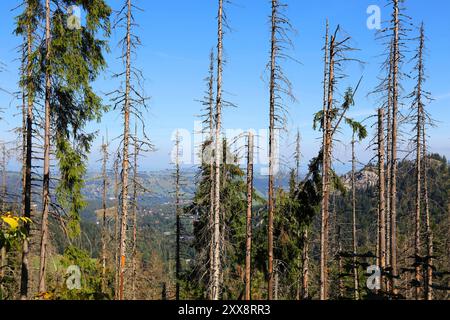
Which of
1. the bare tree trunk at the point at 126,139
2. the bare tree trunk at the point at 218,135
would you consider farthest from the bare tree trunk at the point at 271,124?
the bare tree trunk at the point at 126,139

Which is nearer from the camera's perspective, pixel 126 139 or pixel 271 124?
pixel 126 139

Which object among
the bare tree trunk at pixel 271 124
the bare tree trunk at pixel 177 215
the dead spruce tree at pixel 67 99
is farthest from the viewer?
the bare tree trunk at pixel 177 215

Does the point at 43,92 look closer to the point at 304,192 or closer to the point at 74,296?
the point at 74,296

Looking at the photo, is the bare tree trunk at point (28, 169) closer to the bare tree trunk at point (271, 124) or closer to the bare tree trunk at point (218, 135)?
the bare tree trunk at point (218, 135)

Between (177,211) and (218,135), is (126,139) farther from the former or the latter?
(177,211)

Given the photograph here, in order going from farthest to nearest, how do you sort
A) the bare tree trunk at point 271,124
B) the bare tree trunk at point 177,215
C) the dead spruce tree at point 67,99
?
the bare tree trunk at point 177,215 < the bare tree trunk at point 271,124 < the dead spruce tree at point 67,99

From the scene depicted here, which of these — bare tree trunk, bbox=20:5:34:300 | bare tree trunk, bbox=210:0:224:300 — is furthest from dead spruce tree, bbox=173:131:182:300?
bare tree trunk, bbox=20:5:34:300

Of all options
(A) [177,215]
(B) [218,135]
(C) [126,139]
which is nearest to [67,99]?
(C) [126,139]

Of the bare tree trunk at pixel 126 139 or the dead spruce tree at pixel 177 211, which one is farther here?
the dead spruce tree at pixel 177 211

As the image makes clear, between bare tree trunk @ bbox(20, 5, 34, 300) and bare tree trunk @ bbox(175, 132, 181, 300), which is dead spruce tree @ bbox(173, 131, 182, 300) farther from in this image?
bare tree trunk @ bbox(20, 5, 34, 300)

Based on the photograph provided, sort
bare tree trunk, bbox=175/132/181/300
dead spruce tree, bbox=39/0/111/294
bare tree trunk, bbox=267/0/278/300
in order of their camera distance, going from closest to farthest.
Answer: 1. dead spruce tree, bbox=39/0/111/294
2. bare tree trunk, bbox=267/0/278/300
3. bare tree trunk, bbox=175/132/181/300

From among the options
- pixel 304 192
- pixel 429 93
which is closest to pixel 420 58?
pixel 429 93
